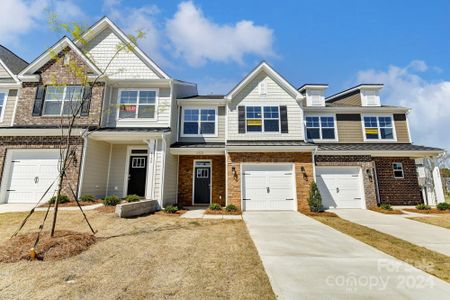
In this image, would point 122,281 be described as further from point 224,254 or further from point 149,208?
point 149,208

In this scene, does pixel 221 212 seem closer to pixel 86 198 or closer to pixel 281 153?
pixel 281 153

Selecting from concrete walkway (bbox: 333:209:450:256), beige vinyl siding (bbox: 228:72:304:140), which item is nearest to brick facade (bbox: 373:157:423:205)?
concrete walkway (bbox: 333:209:450:256)

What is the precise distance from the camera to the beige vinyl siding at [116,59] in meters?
13.3

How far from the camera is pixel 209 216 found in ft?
32.3

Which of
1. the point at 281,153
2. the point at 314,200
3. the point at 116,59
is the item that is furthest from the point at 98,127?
the point at 314,200

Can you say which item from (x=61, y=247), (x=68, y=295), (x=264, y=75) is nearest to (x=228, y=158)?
(x=264, y=75)

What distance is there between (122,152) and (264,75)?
33.8 ft

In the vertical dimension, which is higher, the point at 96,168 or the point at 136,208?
the point at 96,168

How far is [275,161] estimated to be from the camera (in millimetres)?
11945

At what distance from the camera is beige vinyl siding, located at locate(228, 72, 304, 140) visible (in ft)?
43.5

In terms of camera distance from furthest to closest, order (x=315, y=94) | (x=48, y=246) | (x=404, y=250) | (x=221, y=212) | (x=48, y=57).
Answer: (x=315, y=94) < (x=48, y=57) < (x=221, y=212) < (x=404, y=250) < (x=48, y=246)

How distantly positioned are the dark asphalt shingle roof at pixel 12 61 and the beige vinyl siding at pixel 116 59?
563 centimetres

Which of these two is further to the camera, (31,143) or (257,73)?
(257,73)

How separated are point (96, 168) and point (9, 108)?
6890 millimetres
